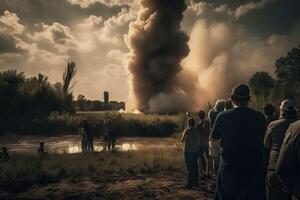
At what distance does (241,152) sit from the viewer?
14.6ft

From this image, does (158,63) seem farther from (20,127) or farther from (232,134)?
(232,134)

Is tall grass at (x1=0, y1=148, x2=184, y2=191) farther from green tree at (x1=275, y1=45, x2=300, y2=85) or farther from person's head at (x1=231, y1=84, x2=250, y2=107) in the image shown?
green tree at (x1=275, y1=45, x2=300, y2=85)

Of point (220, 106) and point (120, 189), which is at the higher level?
point (220, 106)

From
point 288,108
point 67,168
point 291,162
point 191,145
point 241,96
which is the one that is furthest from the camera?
point 67,168

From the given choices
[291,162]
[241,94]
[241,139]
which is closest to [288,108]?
[241,94]

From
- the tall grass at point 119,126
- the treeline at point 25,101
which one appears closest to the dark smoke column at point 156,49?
the treeline at point 25,101

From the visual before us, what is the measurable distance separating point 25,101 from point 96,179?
27.4m

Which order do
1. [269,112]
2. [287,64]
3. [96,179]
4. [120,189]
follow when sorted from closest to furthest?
[269,112], [120,189], [96,179], [287,64]

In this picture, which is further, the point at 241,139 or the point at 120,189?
the point at 120,189

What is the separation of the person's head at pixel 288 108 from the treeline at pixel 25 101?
31.3 metres

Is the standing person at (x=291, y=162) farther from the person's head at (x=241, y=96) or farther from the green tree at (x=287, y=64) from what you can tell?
the green tree at (x=287, y=64)

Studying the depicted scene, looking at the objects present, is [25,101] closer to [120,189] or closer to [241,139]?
[120,189]

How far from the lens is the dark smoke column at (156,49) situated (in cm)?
5091

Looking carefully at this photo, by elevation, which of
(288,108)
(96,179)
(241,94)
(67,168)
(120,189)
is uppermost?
(241,94)
